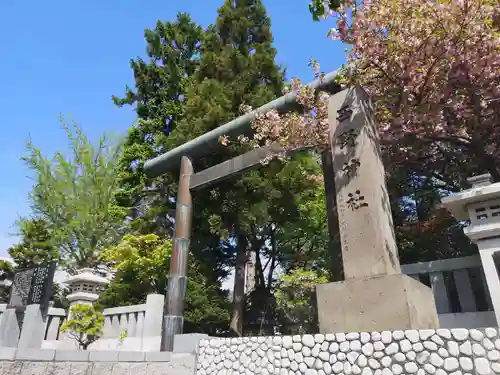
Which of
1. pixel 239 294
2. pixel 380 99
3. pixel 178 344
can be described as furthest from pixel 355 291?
pixel 239 294

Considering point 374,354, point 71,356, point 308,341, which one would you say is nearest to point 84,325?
point 71,356

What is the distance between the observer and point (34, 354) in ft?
14.3

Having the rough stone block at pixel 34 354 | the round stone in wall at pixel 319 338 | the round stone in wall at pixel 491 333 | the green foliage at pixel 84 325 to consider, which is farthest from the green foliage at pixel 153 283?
the round stone in wall at pixel 491 333

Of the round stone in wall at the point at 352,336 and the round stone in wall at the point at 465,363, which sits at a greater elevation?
the round stone in wall at the point at 352,336

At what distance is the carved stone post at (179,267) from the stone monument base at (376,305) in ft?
9.97

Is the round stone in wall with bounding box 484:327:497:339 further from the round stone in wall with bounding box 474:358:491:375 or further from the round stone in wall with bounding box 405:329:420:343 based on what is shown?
the round stone in wall with bounding box 405:329:420:343

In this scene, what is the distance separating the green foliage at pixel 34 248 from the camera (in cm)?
1313

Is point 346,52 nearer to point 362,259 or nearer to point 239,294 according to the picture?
point 362,259

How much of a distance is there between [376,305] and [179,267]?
13.3 ft

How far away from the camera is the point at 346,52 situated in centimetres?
508

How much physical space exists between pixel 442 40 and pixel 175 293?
5.68 meters

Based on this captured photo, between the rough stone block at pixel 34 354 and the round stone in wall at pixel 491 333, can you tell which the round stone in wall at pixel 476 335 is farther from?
the rough stone block at pixel 34 354

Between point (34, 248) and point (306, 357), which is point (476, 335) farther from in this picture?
point (34, 248)

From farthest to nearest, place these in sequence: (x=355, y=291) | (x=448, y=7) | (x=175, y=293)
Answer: (x=175, y=293) → (x=448, y=7) → (x=355, y=291)
